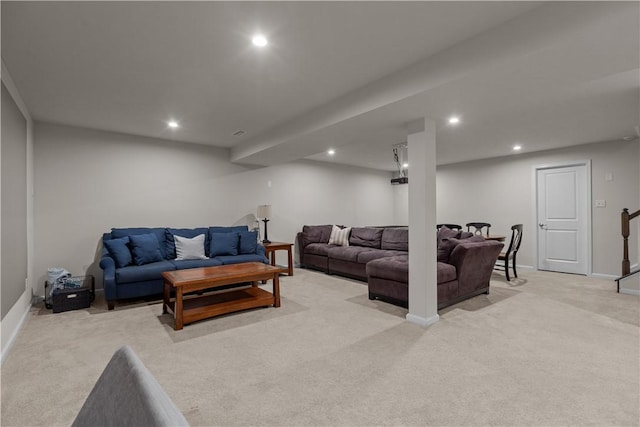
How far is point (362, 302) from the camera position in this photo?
4070mm

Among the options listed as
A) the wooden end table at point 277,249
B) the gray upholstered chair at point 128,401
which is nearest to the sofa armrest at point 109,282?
the wooden end table at point 277,249

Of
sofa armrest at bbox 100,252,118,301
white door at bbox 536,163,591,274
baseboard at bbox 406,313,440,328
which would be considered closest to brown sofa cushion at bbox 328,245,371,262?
baseboard at bbox 406,313,440,328

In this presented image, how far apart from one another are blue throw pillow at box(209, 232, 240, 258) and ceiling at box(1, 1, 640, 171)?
1.83 metres

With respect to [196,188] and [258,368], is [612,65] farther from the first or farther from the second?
[196,188]

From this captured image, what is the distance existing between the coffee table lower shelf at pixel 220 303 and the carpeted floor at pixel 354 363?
10 cm

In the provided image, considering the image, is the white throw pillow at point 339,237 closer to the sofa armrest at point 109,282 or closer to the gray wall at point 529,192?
the gray wall at point 529,192

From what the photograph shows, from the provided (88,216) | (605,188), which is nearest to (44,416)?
(88,216)

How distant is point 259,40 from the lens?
2307 millimetres

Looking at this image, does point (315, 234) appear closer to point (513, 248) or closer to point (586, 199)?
point (513, 248)

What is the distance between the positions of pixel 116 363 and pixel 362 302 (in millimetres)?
3580

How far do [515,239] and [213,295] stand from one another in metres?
4.94

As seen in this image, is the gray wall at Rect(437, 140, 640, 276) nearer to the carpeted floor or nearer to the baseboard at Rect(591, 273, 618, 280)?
the baseboard at Rect(591, 273, 618, 280)

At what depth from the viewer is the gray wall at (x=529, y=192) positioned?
5.27 m

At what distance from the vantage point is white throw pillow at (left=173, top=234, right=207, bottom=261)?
4.70m
